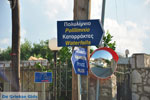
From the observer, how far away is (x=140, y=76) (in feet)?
24.9

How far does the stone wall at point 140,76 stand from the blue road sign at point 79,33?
329 centimetres

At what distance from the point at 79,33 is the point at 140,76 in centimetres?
378

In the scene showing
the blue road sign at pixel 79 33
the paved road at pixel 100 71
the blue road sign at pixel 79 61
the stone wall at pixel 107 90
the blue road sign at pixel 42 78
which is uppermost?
the blue road sign at pixel 79 33

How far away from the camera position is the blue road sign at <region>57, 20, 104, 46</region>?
15.3ft

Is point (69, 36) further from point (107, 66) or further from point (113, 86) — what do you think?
point (113, 86)

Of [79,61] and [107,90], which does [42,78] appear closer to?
[107,90]

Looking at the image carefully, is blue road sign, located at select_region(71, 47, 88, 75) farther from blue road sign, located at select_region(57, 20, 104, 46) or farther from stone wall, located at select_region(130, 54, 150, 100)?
stone wall, located at select_region(130, 54, 150, 100)

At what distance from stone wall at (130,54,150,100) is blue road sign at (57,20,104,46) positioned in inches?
130

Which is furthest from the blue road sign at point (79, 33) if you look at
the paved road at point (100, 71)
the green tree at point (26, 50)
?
the green tree at point (26, 50)

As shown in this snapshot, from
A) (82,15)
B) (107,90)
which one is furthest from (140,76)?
(82,15)

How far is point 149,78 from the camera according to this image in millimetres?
7398

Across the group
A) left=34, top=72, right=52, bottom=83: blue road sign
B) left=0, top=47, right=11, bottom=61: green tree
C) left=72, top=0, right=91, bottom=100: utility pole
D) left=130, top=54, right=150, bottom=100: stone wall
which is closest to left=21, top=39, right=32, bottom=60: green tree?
left=0, top=47, right=11, bottom=61: green tree

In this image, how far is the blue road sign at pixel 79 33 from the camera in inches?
183

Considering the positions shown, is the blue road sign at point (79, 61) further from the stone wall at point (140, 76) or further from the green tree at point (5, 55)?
the green tree at point (5, 55)
